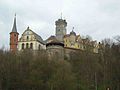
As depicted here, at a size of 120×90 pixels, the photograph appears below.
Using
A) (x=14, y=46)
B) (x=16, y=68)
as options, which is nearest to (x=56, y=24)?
(x=14, y=46)

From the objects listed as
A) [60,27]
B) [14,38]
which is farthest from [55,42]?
[60,27]

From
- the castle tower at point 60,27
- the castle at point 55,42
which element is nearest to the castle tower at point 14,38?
the castle at point 55,42

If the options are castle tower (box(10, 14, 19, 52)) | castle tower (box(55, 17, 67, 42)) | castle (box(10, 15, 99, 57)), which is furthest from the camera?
castle tower (box(55, 17, 67, 42))

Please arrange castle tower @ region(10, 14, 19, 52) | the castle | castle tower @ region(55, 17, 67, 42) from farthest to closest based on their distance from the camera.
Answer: castle tower @ region(55, 17, 67, 42)
castle tower @ region(10, 14, 19, 52)
the castle

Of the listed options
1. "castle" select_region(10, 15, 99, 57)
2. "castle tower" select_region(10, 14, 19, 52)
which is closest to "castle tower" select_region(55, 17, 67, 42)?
"castle" select_region(10, 15, 99, 57)

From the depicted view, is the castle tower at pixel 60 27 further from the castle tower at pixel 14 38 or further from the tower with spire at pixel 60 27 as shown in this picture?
the castle tower at pixel 14 38

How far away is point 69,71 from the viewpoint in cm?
6588

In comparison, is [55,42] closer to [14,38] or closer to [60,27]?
[14,38]

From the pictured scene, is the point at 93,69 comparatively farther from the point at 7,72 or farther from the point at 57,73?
the point at 7,72

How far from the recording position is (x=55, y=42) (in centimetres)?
9062

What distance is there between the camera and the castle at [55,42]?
9062cm

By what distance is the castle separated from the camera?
9062 centimetres

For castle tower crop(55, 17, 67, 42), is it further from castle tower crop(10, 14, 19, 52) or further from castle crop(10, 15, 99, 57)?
castle tower crop(10, 14, 19, 52)

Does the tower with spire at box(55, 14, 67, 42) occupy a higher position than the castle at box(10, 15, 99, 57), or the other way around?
the tower with spire at box(55, 14, 67, 42)
